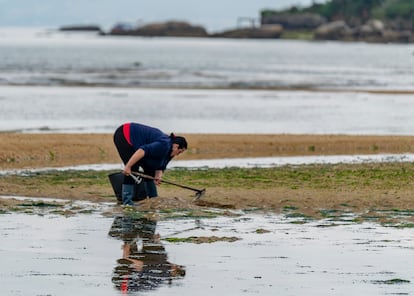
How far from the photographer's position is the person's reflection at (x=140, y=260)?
455 inches

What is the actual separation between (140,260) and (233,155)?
13672 mm

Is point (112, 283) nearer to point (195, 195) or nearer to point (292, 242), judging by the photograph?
point (292, 242)

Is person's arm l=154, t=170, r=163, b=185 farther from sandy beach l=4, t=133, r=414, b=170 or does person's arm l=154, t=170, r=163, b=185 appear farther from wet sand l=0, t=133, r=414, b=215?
sandy beach l=4, t=133, r=414, b=170

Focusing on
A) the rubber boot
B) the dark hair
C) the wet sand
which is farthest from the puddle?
the wet sand

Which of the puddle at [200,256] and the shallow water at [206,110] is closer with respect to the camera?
the puddle at [200,256]

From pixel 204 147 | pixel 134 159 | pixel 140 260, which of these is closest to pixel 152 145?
pixel 134 159

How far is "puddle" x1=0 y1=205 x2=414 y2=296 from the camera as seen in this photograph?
11359 mm

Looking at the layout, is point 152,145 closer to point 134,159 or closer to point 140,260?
point 134,159

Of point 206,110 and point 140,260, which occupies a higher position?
point 140,260

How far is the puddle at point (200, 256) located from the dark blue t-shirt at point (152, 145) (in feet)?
2.48

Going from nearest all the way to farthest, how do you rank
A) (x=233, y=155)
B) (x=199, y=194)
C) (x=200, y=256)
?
(x=200, y=256), (x=199, y=194), (x=233, y=155)

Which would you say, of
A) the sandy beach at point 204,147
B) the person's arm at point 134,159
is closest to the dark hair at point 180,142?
the person's arm at point 134,159

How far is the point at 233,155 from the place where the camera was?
2631 centimetres

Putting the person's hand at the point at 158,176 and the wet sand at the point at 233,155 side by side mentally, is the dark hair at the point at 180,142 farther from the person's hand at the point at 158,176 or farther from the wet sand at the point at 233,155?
the wet sand at the point at 233,155
